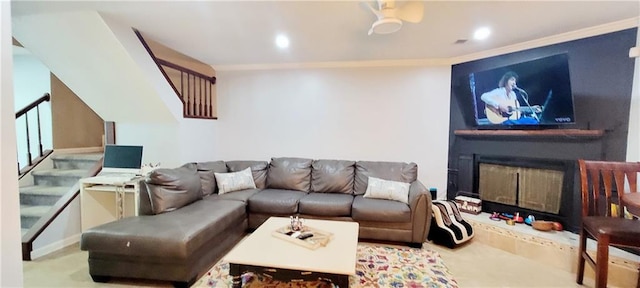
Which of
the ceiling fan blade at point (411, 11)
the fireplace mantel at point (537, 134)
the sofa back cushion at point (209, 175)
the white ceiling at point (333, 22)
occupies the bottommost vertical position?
the sofa back cushion at point (209, 175)

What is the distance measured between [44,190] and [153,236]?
7.57 feet

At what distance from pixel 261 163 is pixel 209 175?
75 cm

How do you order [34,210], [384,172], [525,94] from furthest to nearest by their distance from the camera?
[384,172], [34,210], [525,94]

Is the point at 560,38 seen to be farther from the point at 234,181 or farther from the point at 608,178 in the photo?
the point at 234,181

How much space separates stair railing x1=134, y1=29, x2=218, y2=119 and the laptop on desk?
2.59 ft

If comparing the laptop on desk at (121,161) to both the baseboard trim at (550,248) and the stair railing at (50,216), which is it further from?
the baseboard trim at (550,248)

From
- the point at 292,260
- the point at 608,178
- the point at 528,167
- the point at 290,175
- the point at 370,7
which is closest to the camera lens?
the point at 292,260

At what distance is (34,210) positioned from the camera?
3.12 meters

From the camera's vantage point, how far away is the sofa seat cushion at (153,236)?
211 centimetres

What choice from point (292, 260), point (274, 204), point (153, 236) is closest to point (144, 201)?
point (153, 236)

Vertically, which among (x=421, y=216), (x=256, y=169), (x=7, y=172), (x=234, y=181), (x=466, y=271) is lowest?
(x=466, y=271)

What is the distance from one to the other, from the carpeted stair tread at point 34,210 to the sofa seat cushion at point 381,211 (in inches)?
135

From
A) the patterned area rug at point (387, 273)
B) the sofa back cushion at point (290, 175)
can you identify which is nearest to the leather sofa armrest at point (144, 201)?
the patterned area rug at point (387, 273)

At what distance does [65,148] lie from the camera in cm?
410
